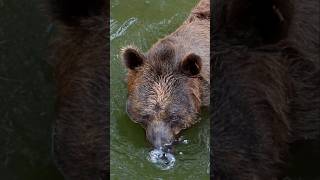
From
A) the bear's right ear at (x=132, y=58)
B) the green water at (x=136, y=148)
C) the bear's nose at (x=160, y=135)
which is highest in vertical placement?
the bear's right ear at (x=132, y=58)

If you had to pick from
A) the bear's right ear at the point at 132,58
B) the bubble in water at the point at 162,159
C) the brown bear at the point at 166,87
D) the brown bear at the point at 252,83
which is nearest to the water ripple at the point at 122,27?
the brown bear at the point at 166,87

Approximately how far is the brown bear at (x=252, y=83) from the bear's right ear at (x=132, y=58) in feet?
1.96

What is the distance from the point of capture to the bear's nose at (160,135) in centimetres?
595

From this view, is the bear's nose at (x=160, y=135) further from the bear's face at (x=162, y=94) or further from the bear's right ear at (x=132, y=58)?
the bear's right ear at (x=132, y=58)

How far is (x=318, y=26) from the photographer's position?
662cm

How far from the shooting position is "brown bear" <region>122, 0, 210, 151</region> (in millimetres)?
6070

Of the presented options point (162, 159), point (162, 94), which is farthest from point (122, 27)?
point (162, 159)

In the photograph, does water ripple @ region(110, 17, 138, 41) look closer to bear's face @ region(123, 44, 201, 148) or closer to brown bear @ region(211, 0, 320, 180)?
bear's face @ region(123, 44, 201, 148)

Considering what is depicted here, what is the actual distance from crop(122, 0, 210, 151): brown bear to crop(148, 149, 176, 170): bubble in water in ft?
0.27

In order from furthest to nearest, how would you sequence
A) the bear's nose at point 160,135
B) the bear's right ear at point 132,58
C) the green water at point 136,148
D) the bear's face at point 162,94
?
the bear's right ear at point 132,58 < the green water at point 136,148 < the bear's face at point 162,94 < the bear's nose at point 160,135

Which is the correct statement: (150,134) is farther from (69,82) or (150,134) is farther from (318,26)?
(318,26)

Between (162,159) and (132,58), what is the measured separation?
84cm

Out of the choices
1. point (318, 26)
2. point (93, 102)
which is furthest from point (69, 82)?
point (318, 26)

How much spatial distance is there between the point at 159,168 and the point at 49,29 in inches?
54.4
